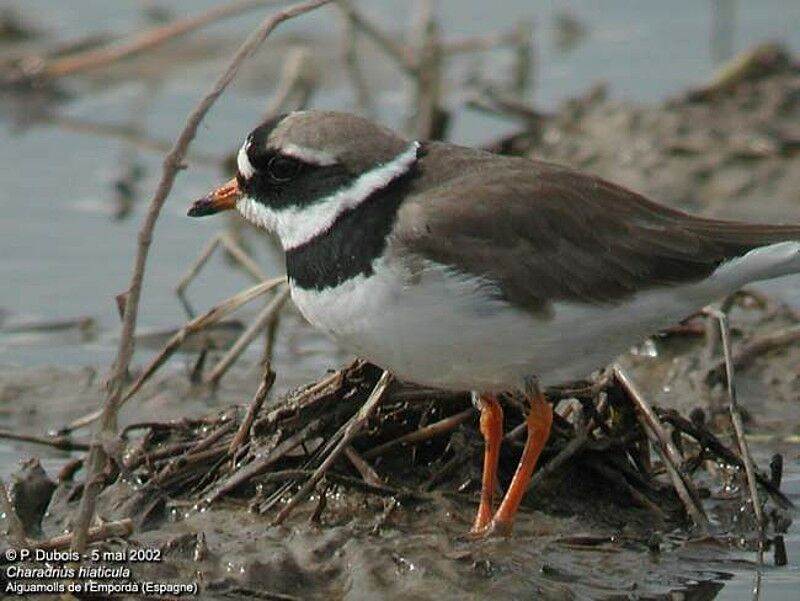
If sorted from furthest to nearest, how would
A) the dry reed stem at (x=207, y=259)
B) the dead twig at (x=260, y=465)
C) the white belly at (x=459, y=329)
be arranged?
the dry reed stem at (x=207, y=259), the dead twig at (x=260, y=465), the white belly at (x=459, y=329)

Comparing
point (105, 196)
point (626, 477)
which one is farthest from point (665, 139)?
point (626, 477)

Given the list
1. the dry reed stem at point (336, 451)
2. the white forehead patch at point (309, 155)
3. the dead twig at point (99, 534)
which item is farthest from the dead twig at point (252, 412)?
the dead twig at point (99, 534)

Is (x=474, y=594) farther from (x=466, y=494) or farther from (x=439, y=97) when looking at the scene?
(x=439, y=97)

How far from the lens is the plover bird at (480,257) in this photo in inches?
264

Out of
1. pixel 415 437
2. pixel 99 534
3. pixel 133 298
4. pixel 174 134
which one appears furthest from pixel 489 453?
pixel 174 134

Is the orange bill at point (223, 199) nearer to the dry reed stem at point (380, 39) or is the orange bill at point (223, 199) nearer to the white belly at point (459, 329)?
Result: the white belly at point (459, 329)

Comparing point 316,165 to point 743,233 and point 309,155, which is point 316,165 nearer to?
point 309,155

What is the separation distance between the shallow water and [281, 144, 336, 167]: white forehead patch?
2335 millimetres

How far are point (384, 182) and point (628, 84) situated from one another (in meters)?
8.00

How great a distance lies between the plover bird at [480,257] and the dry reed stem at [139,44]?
4.72m

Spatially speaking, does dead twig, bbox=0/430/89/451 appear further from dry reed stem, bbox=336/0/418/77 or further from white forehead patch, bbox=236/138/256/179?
dry reed stem, bbox=336/0/418/77

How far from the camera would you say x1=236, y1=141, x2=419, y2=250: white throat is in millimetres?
6957

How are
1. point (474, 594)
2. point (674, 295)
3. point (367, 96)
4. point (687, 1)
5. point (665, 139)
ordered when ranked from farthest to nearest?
1. point (687, 1)
2. point (367, 96)
3. point (665, 139)
4. point (674, 295)
5. point (474, 594)

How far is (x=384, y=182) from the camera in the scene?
6980mm
